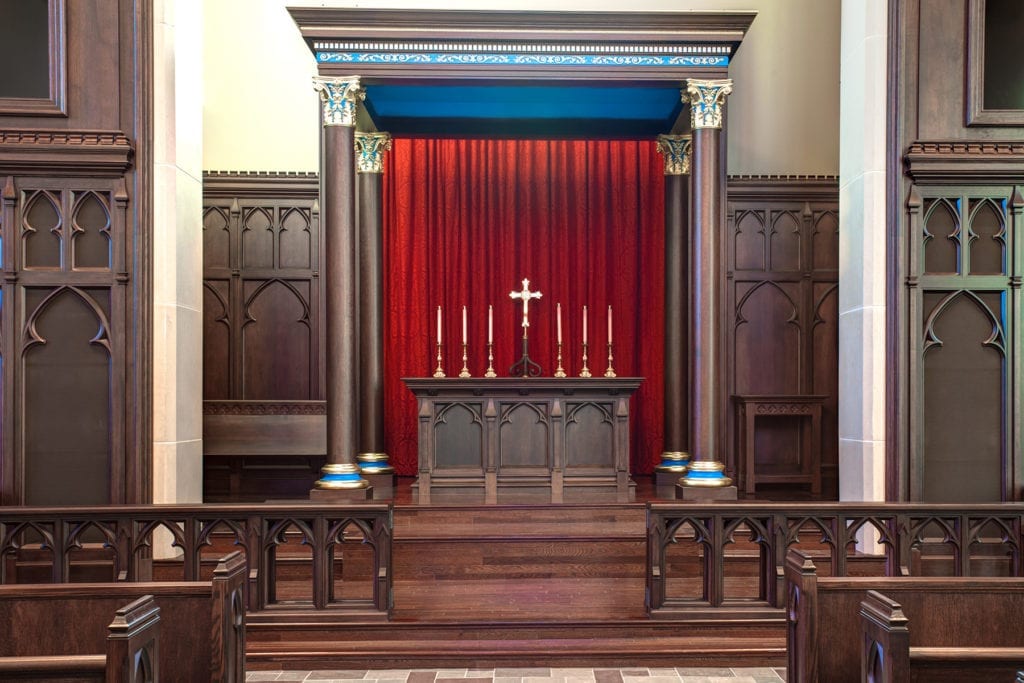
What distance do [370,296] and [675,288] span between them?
3.31m

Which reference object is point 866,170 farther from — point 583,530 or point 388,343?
point 388,343

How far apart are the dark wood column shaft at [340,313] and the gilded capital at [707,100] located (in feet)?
10.2

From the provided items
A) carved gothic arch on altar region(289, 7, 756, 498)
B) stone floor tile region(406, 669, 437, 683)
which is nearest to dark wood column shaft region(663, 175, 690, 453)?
carved gothic arch on altar region(289, 7, 756, 498)

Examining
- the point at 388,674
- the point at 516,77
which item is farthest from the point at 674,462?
the point at 388,674

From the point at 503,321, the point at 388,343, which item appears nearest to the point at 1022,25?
the point at 503,321

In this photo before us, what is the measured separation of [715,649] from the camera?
5.17 metres

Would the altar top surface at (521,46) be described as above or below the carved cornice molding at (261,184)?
above

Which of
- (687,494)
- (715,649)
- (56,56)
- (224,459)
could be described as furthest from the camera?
(224,459)

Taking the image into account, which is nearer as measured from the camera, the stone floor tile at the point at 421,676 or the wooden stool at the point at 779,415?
the stone floor tile at the point at 421,676

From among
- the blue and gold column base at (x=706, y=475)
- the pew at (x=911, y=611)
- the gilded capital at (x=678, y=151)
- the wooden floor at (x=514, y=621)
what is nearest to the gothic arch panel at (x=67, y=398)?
the wooden floor at (x=514, y=621)

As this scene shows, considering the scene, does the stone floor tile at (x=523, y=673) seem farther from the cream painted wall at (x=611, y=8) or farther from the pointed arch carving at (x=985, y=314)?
the cream painted wall at (x=611, y=8)

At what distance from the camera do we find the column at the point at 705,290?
7.50m

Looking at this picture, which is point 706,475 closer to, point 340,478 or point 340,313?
point 340,478

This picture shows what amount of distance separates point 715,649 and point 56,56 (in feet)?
20.4
